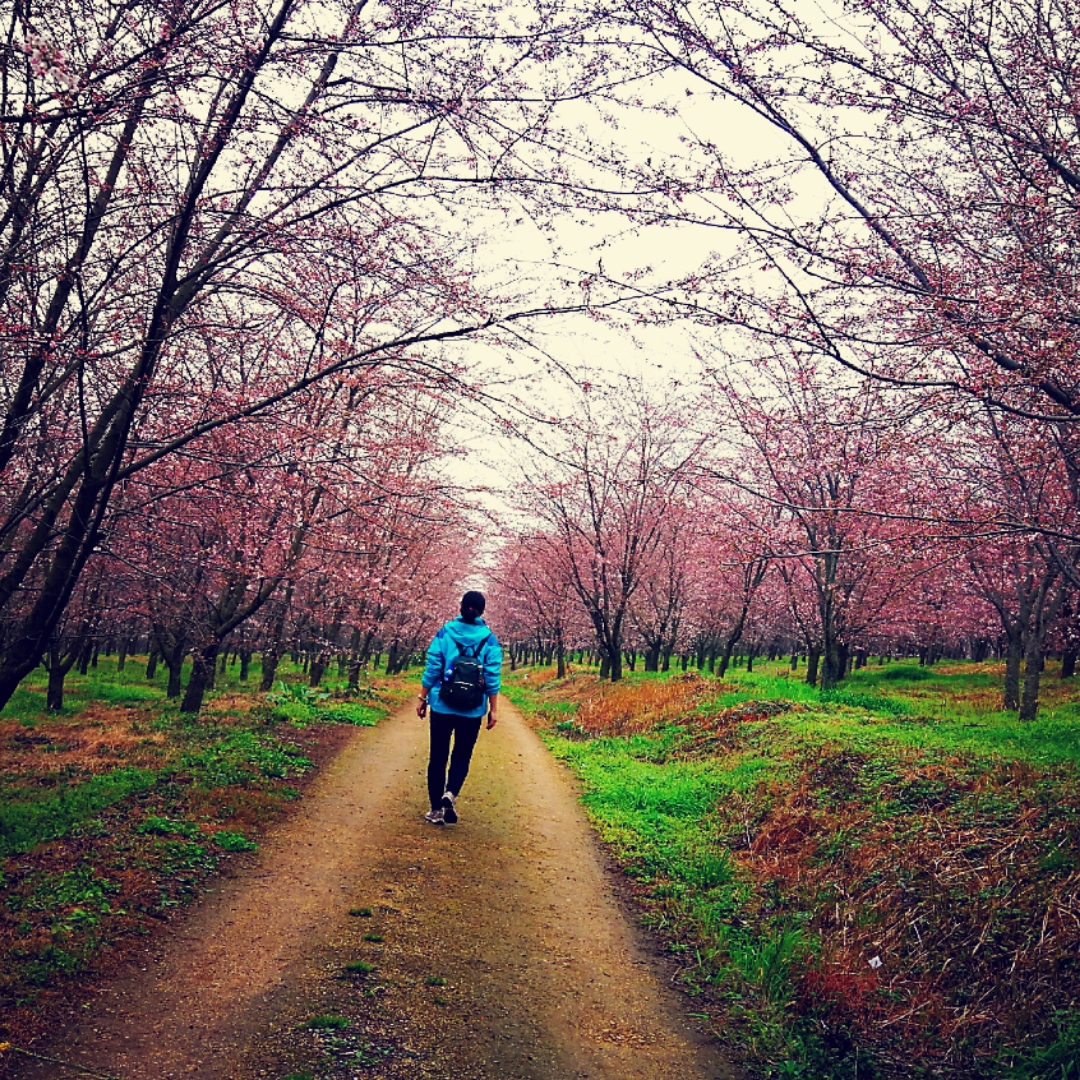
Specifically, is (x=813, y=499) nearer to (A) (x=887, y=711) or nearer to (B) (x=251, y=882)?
(A) (x=887, y=711)

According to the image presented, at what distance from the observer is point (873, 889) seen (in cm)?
515

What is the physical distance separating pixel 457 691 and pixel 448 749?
0.64 meters

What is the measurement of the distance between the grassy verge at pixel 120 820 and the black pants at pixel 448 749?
1399 millimetres

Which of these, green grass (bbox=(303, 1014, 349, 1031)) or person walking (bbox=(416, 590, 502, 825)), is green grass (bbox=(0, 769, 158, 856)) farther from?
green grass (bbox=(303, 1014, 349, 1031))

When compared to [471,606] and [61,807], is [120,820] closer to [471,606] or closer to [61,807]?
[61,807]

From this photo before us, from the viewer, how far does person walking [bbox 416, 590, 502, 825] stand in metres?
6.43

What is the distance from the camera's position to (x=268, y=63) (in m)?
4.34

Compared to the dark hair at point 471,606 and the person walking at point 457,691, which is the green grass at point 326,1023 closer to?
the person walking at point 457,691

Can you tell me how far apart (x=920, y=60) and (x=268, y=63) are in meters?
3.61

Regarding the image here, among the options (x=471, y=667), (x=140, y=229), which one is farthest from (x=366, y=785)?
(x=140, y=229)

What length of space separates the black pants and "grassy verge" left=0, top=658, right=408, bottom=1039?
1.40 meters

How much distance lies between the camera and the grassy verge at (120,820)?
12.5ft

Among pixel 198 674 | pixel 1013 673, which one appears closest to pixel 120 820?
pixel 198 674

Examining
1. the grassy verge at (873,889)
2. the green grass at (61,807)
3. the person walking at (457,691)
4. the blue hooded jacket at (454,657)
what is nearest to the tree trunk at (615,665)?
the grassy verge at (873,889)
